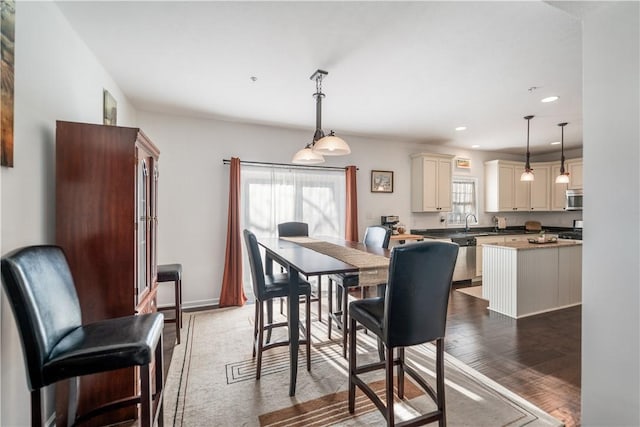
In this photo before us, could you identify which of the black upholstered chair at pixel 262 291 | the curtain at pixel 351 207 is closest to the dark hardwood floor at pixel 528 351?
the black upholstered chair at pixel 262 291

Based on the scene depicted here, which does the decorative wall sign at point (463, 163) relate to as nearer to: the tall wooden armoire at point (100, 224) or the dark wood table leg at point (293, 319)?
the dark wood table leg at point (293, 319)

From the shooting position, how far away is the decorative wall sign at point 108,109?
2535 mm

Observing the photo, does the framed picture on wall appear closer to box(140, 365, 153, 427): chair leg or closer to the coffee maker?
the coffee maker

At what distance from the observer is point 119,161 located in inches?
68.5

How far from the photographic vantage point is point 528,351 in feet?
8.63

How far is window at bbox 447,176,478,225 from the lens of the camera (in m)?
5.90

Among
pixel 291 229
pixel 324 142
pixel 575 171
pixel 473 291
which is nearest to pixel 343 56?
pixel 324 142

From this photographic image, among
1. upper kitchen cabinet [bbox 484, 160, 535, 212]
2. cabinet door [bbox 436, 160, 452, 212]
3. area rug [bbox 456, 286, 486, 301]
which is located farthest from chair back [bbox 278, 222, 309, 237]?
upper kitchen cabinet [bbox 484, 160, 535, 212]

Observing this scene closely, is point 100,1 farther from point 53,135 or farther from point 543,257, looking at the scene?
point 543,257

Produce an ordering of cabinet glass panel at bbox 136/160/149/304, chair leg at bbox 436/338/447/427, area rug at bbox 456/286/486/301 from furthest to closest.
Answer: area rug at bbox 456/286/486/301
cabinet glass panel at bbox 136/160/149/304
chair leg at bbox 436/338/447/427

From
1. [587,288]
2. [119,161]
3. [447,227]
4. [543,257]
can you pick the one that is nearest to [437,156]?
[447,227]

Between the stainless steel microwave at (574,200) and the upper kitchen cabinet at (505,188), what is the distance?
640 millimetres

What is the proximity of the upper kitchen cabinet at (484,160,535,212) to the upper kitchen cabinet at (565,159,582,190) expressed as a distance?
706mm

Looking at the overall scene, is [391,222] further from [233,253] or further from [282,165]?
[233,253]
